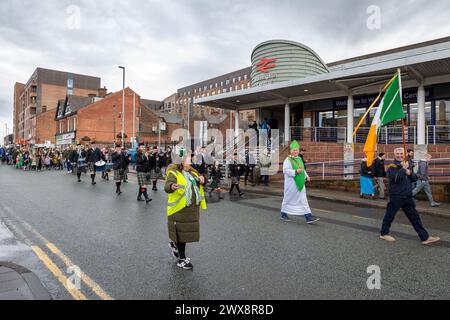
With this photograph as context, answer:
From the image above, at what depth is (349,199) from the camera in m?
11.4

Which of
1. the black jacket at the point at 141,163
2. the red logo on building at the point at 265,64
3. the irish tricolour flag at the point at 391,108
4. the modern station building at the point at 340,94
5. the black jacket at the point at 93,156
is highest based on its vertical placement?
the red logo on building at the point at 265,64

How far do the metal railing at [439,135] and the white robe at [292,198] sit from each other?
35.9 ft

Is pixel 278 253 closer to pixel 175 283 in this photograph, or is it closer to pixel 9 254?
pixel 175 283

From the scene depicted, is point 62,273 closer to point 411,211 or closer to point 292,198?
point 292,198

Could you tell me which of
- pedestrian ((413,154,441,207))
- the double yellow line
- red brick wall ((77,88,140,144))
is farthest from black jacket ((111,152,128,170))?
red brick wall ((77,88,140,144))

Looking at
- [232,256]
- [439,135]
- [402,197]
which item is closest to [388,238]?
[402,197]

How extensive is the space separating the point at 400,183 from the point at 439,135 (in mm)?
11984

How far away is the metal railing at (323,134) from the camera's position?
1909 centimetres

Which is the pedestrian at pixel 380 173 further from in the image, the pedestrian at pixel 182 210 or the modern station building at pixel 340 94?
the pedestrian at pixel 182 210

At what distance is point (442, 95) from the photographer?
15859 millimetres

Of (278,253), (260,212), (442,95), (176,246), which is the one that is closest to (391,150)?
(442,95)

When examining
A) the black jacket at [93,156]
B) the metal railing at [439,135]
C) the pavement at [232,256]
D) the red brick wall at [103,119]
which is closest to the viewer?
the pavement at [232,256]

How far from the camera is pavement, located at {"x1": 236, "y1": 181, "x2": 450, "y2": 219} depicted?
9.43 meters

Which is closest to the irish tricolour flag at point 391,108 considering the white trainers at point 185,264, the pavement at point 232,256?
the pavement at point 232,256
